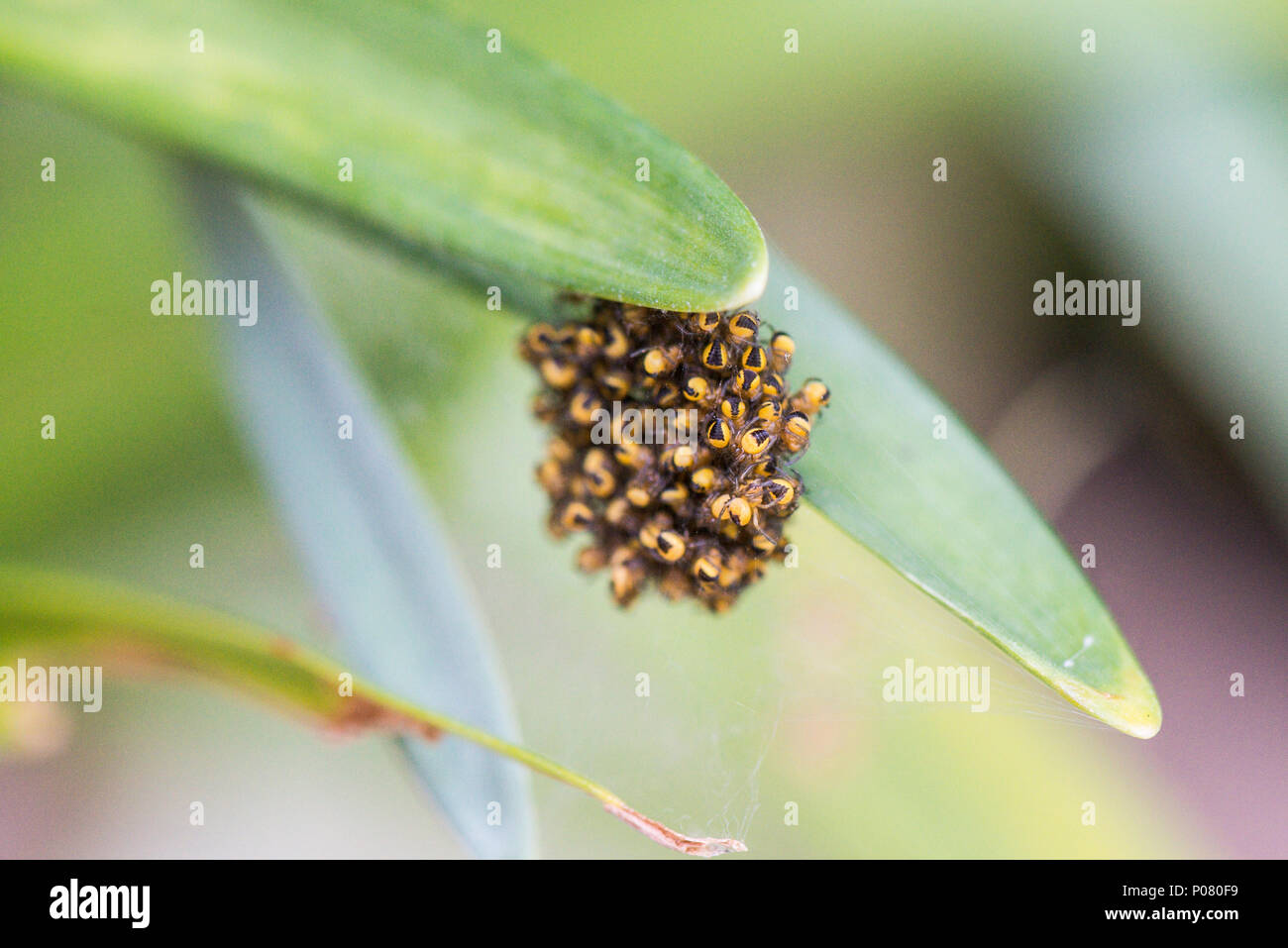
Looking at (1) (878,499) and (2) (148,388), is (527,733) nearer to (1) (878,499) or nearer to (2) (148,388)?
(1) (878,499)

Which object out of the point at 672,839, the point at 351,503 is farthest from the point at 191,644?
the point at 672,839

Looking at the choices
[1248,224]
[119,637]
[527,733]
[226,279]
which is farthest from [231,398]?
[1248,224]

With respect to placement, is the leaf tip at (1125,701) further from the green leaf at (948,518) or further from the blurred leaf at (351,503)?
the blurred leaf at (351,503)

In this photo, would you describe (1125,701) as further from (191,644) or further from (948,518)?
(191,644)

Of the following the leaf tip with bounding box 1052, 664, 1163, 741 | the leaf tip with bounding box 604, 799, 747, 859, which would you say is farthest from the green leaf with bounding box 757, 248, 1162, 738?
the leaf tip with bounding box 604, 799, 747, 859

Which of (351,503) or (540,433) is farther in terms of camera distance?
(540,433)

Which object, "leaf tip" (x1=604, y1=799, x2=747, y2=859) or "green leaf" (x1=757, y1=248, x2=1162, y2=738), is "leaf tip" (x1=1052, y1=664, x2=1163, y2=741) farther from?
"leaf tip" (x1=604, y1=799, x2=747, y2=859)
